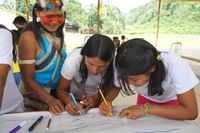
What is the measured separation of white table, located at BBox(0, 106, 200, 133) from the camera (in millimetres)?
1131

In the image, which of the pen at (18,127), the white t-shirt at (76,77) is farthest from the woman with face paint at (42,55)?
the pen at (18,127)

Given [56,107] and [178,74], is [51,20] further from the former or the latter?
[178,74]

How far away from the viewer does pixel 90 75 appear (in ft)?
4.95

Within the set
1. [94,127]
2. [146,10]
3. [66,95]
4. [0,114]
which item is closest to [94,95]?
[66,95]

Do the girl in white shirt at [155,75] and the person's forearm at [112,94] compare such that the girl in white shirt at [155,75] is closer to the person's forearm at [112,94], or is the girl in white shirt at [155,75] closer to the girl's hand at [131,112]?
the girl's hand at [131,112]

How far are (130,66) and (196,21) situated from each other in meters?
19.2

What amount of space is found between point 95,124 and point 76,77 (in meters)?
0.42

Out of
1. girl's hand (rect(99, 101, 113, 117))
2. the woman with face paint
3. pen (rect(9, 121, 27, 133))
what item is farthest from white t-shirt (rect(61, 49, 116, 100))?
pen (rect(9, 121, 27, 133))

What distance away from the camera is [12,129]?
3.71ft

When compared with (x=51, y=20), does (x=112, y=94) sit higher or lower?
lower

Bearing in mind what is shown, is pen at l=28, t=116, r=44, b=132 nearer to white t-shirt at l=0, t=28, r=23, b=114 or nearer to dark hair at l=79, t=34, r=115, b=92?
white t-shirt at l=0, t=28, r=23, b=114

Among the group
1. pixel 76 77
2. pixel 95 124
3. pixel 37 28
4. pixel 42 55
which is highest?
pixel 37 28

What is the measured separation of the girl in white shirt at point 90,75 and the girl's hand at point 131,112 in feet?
0.23

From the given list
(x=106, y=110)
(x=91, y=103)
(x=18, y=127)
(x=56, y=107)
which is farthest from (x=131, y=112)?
(x=18, y=127)
